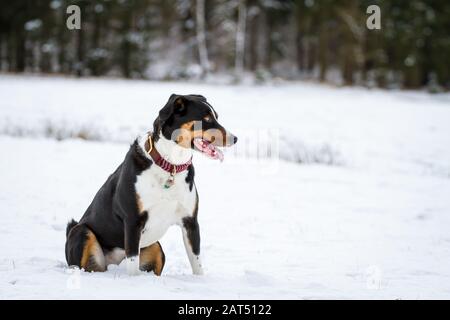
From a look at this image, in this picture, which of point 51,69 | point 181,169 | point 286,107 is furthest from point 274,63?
point 181,169

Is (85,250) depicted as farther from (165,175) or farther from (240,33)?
(240,33)

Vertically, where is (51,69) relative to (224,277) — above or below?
above

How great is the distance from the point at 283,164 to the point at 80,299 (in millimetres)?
8497

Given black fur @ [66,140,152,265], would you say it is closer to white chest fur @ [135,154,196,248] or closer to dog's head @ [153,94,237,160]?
white chest fur @ [135,154,196,248]

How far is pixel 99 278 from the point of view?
4.48 m

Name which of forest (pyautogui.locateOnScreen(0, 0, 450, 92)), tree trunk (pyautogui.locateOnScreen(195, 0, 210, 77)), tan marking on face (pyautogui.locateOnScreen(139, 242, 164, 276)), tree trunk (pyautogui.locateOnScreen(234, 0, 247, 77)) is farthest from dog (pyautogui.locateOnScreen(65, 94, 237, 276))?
tree trunk (pyautogui.locateOnScreen(195, 0, 210, 77))

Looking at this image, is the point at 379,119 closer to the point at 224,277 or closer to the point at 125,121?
the point at 125,121

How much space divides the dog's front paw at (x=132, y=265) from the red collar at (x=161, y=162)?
77 centimetres

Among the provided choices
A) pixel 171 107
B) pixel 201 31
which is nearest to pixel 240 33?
pixel 201 31

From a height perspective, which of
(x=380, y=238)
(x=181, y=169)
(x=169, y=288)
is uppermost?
(x=181, y=169)

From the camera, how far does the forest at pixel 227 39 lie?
34000 mm

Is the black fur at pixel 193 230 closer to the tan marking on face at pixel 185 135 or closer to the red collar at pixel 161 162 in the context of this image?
the red collar at pixel 161 162

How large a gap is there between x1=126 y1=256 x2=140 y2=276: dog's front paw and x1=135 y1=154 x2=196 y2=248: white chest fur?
0.76 feet

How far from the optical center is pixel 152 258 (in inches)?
192
